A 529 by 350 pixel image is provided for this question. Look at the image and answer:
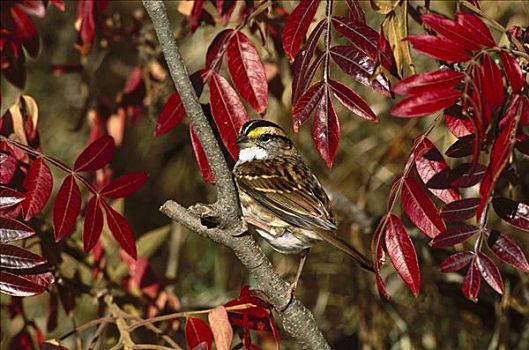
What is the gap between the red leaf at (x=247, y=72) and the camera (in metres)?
2.91

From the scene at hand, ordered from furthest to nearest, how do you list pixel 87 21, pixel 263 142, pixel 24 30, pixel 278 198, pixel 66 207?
pixel 263 142, pixel 87 21, pixel 24 30, pixel 278 198, pixel 66 207

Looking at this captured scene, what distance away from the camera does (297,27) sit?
276 centimetres

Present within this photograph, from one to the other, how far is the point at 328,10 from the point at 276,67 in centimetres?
132

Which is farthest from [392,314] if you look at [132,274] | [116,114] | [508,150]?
[508,150]

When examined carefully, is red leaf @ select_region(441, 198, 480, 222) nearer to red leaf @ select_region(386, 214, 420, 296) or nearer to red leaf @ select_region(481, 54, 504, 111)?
red leaf @ select_region(386, 214, 420, 296)

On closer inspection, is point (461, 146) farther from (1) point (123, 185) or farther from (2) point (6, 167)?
(2) point (6, 167)

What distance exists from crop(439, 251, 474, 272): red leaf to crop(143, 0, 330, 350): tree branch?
53cm

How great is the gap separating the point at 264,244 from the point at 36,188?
97.2 inches

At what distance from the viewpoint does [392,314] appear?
4750 millimetres

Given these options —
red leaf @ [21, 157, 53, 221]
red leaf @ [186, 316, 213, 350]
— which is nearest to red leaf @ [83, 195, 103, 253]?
red leaf @ [21, 157, 53, 221]

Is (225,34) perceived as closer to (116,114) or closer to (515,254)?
(515,254)

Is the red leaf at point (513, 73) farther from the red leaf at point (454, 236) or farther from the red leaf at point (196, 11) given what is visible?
the red leaf at point (196, 11)

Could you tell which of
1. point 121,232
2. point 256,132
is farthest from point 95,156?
point 256,132

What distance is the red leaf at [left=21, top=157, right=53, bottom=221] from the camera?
9.26 feet
